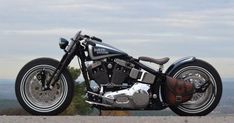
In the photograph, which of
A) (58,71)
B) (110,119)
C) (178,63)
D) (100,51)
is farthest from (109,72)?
(110,119)

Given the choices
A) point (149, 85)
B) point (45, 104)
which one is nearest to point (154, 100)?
point (149, 85)

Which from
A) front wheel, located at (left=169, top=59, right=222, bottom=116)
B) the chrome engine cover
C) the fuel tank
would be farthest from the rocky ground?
the fuel tank

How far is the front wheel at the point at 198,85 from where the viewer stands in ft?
40.4

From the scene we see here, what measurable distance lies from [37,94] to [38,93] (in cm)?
2

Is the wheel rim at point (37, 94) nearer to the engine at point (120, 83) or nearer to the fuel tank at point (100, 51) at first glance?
the engine at point (120, 83)

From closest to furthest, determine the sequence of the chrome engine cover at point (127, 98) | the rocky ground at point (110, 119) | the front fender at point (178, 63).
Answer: the rocky ground at point (110, 119) → the chrome engine cover at point (127, 98) → the front fender at point (178, 63)

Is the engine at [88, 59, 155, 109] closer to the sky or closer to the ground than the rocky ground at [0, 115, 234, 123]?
closer to the sky

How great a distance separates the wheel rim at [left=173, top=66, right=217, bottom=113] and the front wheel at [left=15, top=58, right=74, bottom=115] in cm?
186

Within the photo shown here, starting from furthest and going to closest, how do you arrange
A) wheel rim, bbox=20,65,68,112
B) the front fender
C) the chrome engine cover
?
the front fender < wheel rim, bbox=20,65,68,112 < the chrome engine cover

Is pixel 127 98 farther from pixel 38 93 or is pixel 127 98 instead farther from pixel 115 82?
pixel 38 93

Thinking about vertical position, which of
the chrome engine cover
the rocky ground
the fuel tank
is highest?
the fuel tank

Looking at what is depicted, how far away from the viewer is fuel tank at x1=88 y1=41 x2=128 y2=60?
39.7 ft

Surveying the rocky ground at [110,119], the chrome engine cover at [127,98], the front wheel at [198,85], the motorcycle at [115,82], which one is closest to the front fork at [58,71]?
the motorcycle at [115,82]

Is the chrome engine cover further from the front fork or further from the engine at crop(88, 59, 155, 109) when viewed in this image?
the front fork
